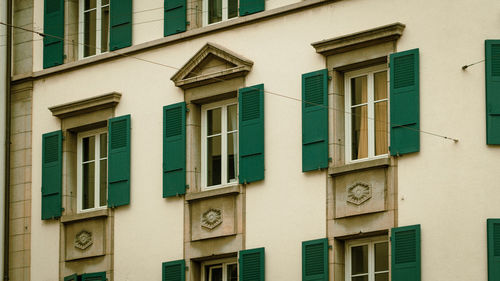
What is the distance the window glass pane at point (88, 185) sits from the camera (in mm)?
37375

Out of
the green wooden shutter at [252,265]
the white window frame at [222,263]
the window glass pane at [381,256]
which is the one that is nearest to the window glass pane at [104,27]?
the white window frame at [222,263]

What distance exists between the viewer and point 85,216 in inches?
1442

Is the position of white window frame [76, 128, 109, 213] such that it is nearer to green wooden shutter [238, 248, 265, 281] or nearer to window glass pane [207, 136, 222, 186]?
window glass pane [207, 136, 222, 186]

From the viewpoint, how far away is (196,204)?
34750 mm

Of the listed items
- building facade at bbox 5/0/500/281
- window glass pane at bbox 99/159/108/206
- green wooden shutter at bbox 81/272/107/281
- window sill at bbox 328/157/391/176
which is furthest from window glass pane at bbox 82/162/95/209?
window sill at bbox 328/157/391/176

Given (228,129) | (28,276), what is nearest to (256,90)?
(228,129)

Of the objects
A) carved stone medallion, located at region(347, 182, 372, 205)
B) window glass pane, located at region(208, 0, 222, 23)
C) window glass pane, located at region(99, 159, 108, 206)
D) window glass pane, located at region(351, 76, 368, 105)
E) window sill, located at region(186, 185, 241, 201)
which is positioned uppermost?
window glass pane, located at region(208, 0, 222, 23)

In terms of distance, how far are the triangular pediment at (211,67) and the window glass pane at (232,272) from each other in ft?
12.7

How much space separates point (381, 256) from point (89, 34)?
9.93m

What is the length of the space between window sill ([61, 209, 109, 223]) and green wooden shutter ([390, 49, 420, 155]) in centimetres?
762

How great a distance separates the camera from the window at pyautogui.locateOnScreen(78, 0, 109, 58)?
1494 inches

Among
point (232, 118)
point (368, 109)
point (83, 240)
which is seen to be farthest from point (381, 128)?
point (83, 240)

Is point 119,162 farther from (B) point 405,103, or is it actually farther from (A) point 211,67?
(B) point 405,103

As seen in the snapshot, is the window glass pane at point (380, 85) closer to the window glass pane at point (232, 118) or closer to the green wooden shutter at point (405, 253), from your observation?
the green wooden shutter at point (405, 253)
